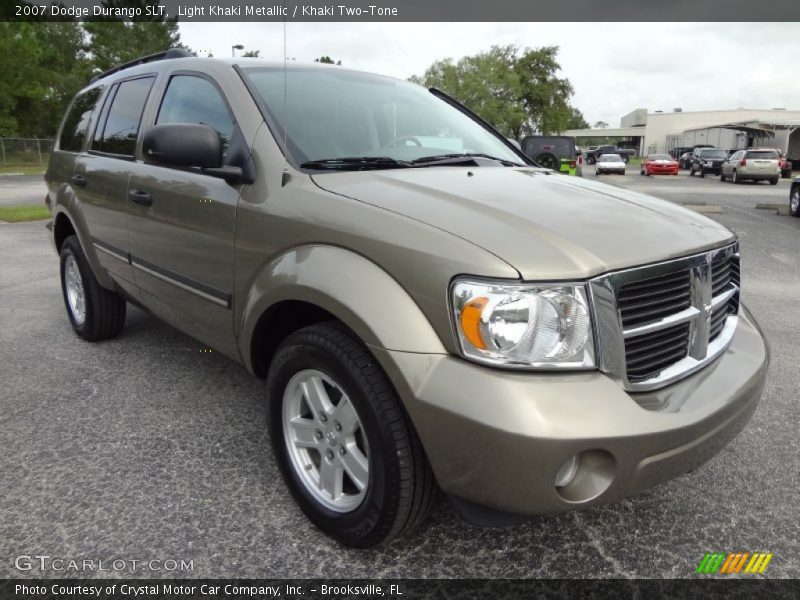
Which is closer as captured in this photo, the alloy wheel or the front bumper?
the front bumper

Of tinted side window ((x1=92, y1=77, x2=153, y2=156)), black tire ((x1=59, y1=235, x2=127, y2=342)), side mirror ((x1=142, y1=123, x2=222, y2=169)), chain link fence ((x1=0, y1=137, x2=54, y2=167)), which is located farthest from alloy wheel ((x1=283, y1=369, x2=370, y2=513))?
chain link fence ((x1=0, y1=137, x2=54, y2=167))

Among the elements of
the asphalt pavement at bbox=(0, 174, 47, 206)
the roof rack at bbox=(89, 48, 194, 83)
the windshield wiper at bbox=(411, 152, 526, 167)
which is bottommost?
the asphalt pavement at bbox=(0, 174, 47, 206)

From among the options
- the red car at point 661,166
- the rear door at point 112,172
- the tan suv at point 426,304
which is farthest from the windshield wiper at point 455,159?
the red car at point 661,166

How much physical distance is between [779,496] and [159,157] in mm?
2886

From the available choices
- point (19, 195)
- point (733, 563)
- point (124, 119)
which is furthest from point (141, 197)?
point (19, 195)

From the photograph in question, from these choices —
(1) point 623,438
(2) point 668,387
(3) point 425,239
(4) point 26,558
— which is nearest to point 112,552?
(4) point 26,558

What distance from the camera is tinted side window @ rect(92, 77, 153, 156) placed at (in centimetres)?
353

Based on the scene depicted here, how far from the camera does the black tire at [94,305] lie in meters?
4.20

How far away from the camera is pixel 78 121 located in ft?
14.7

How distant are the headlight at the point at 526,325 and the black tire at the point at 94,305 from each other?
3137 millimetres

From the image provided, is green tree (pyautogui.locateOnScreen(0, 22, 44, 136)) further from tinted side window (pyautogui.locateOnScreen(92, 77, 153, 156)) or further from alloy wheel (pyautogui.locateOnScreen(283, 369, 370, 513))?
alloy wheel (pyautogui.locateOnScreen(283, 369, 370, 513))

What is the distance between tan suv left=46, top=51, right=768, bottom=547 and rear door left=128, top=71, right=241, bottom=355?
0.04 feet

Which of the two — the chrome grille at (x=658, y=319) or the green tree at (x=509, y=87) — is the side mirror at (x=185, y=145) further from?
the green tree at (x=509, y=87)

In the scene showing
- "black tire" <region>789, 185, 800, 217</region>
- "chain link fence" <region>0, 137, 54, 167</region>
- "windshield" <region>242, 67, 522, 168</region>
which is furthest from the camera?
"chain link fence" <region>0, 137, 54, 167</region>
